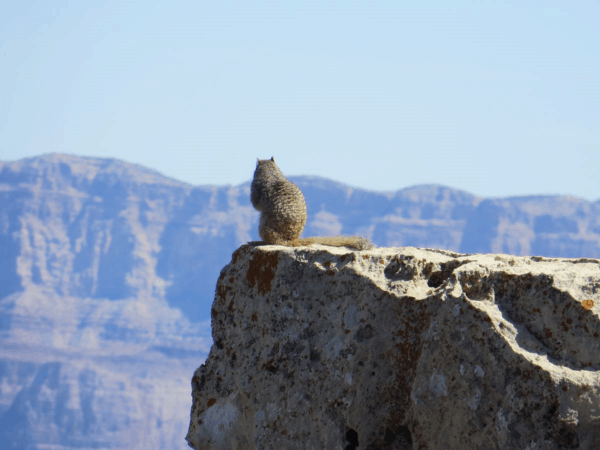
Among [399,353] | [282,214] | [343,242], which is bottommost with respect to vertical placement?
[399,353]

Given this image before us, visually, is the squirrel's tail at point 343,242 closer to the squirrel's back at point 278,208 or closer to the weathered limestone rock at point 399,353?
the squirrel's back at point 278,208

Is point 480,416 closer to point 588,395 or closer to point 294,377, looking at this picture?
point 588,395

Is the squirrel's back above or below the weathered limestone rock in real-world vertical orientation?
above

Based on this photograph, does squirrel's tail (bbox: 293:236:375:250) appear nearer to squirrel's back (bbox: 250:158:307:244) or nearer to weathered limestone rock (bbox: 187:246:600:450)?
squirrel's back (bbox: 250:158:307:244)

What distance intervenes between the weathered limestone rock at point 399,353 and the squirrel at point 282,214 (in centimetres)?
89

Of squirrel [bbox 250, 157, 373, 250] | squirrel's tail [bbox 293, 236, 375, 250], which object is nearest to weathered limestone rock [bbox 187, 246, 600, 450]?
squirrel's tail [bbox 293, 236, 375, 250]

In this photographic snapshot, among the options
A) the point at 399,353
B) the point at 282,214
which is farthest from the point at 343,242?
the point at 399,353

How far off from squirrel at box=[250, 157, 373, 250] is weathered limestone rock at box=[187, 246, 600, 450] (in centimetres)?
89

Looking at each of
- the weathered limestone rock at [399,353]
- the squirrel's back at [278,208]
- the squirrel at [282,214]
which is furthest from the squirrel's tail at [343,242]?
the weathered limestone rock at [399,353]

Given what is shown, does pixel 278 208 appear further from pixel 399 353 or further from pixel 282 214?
pixel 399 353

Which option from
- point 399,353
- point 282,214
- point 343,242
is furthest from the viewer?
point 282,214

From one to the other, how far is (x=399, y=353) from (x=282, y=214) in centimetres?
244

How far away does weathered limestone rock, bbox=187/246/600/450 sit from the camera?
Answer: 457cm

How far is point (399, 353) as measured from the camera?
5.16 meters
